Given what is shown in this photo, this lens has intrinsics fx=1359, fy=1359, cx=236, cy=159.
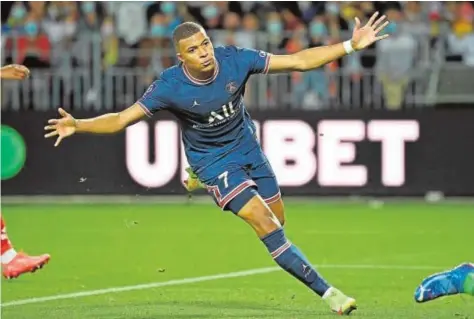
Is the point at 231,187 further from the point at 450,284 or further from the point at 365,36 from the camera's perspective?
the point at 450,284

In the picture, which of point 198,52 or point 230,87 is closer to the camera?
point 198,52

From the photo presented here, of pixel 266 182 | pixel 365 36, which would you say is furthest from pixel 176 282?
pixel 365 36

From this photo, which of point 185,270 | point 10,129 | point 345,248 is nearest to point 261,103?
point 10,129

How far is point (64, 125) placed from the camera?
974 centimetres

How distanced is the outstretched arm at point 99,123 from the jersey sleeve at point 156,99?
0.05 metres

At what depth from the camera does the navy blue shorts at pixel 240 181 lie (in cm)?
1009

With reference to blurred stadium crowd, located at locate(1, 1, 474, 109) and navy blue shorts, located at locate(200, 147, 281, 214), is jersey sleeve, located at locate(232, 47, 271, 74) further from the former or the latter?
blurred stadium crowd, located at locate(1, 1, 474, 109)

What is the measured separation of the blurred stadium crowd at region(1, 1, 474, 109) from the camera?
69.6 ft

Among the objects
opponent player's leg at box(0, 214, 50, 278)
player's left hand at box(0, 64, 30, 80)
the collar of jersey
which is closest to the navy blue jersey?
the collar of jersey

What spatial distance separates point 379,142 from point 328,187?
1.05m

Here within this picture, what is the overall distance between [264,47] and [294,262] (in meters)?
11.7

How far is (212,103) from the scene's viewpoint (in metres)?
10.2

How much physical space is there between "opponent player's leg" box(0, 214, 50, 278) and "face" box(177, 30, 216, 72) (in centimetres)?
244

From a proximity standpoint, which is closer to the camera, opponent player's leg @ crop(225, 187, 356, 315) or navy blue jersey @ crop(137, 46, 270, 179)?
opponent player's leg @ crop(225, 187, 356, 315)
